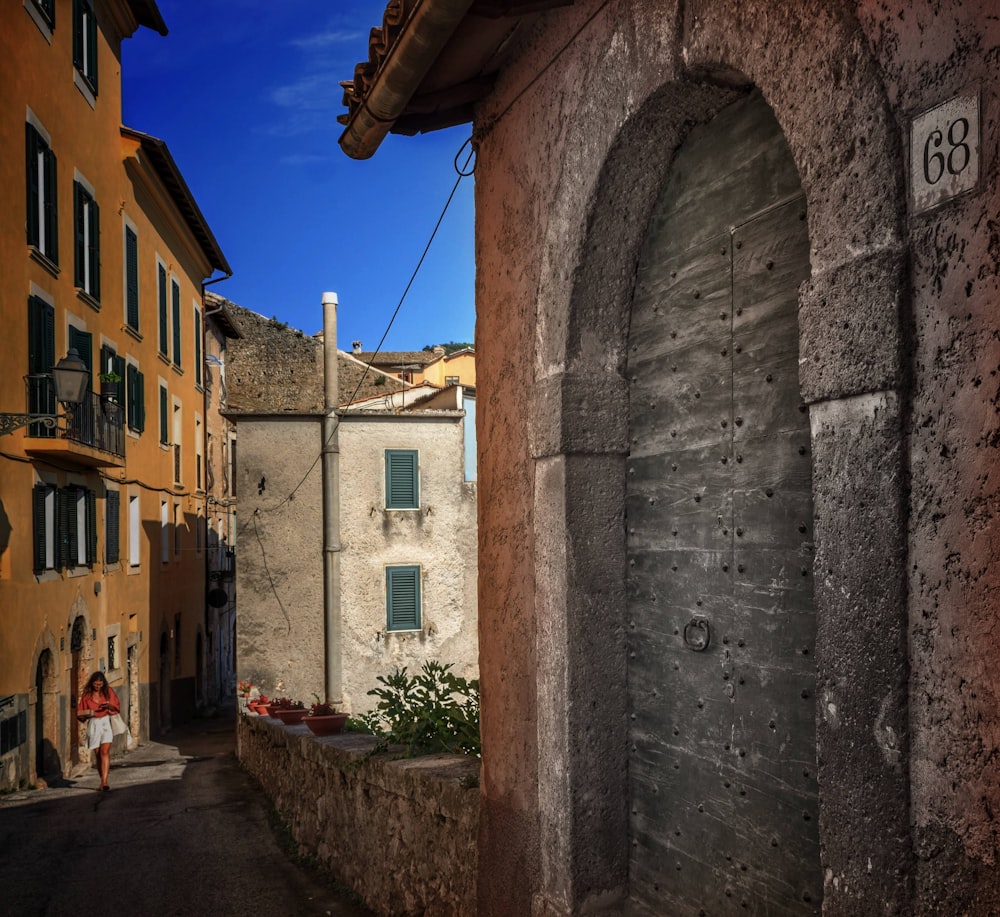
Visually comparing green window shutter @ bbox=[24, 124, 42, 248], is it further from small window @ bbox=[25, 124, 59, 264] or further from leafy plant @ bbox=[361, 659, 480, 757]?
leafy plant @ bbox=[361, 659, 480, 757]

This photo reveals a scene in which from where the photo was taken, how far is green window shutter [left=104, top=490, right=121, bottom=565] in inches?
664

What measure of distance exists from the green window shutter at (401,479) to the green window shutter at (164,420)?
17.4ft

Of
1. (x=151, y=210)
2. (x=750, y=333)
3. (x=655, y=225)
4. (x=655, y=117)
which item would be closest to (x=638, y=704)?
(x=750, y=333)

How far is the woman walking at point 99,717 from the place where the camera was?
40.3 feet

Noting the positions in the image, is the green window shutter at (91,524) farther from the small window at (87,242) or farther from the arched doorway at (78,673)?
the small window at (87,242)

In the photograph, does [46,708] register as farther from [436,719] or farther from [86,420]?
[436,719]

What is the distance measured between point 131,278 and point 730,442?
17.6 meters

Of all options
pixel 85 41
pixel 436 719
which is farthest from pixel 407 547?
pixel 436 719

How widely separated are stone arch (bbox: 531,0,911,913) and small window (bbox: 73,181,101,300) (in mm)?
13560

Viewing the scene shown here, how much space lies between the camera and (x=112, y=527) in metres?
17.2

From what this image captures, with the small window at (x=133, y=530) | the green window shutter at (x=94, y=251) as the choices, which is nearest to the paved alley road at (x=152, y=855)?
the small window at (x=133, y=530)

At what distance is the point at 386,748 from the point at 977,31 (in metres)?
5.26

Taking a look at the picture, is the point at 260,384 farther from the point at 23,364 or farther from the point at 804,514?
the point at 804,514

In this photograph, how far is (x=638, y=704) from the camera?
3.59 m
